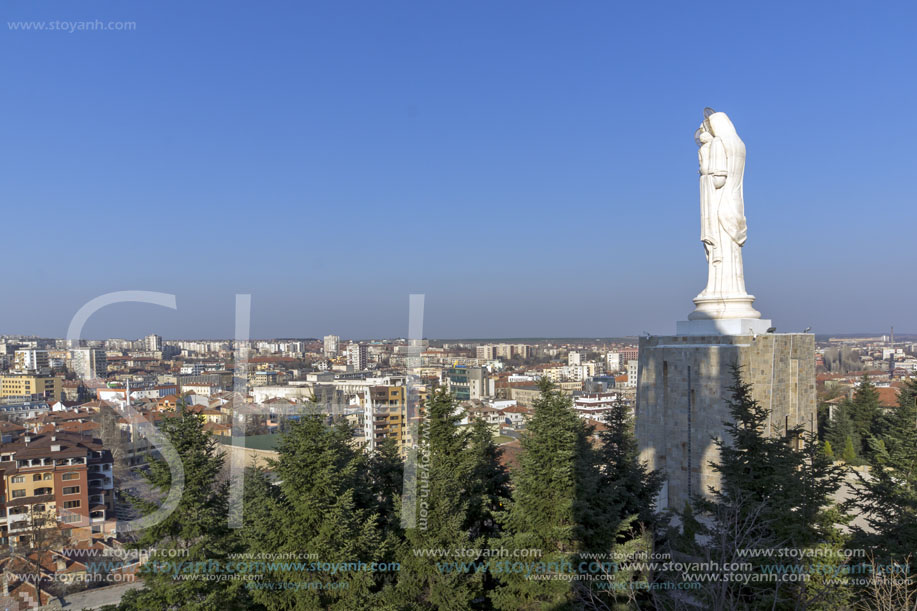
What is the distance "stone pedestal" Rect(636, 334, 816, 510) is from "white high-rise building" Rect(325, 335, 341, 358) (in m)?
54.1

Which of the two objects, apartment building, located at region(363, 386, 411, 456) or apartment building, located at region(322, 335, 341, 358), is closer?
apartment building, located at region(363, 386, 411, 456)

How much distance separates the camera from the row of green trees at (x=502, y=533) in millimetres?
6727

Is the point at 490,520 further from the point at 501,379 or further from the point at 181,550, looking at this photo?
the point at 501,379

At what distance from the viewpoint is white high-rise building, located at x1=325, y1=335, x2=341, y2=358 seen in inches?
2473

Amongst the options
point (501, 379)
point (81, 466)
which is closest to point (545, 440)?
point (81, 466)

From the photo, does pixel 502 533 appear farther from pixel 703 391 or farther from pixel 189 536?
pixel 703 391

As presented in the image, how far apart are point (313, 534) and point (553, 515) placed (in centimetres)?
314

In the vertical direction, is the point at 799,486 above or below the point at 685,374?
below

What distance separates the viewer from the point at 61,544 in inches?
707

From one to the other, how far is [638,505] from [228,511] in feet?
20.6

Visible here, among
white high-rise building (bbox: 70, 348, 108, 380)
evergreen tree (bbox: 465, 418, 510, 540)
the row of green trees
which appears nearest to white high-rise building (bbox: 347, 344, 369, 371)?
white high-rise building (bbox: 70, 348, 108, 380)

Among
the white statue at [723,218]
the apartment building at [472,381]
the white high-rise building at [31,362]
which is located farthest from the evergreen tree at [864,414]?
the white high-rise building at [31,362]

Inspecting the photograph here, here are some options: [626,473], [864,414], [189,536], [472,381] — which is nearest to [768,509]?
[626,473]

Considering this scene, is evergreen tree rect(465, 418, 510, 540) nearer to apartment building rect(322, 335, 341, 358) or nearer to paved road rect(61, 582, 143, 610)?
paved road rect(61, 582, 143, 610)
